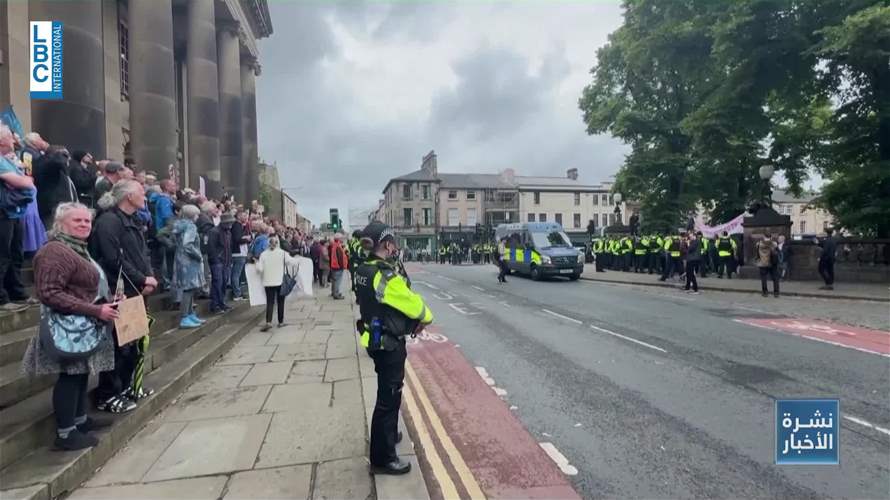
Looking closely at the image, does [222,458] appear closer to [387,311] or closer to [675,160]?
[387,311]

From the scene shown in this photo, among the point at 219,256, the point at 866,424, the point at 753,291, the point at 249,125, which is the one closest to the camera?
the point at 866,424

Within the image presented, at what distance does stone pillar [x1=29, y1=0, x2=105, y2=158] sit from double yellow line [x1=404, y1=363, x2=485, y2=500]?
24.4 ft

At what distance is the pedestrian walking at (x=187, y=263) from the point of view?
6.90 m

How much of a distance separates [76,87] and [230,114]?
12178 millimetres

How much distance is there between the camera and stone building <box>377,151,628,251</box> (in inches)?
2564

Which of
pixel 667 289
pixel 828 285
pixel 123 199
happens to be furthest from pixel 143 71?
pixel 828 285

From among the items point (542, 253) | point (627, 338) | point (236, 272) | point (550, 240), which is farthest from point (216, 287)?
point (550, 240)

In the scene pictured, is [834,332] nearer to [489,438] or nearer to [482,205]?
[489,438]

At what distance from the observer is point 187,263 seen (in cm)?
689

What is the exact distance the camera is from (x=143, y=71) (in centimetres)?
1189

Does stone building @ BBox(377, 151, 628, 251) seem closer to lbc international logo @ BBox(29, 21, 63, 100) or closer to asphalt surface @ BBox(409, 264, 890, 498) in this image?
asphalt surface @ BBox(409, 264, 890, 498)

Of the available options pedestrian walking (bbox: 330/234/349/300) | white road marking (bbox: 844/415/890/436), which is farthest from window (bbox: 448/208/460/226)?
white road marking (bbox: 844/415/890/436)

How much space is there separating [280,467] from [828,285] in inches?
666

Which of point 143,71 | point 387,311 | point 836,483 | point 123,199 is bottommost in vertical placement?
point 836,483
